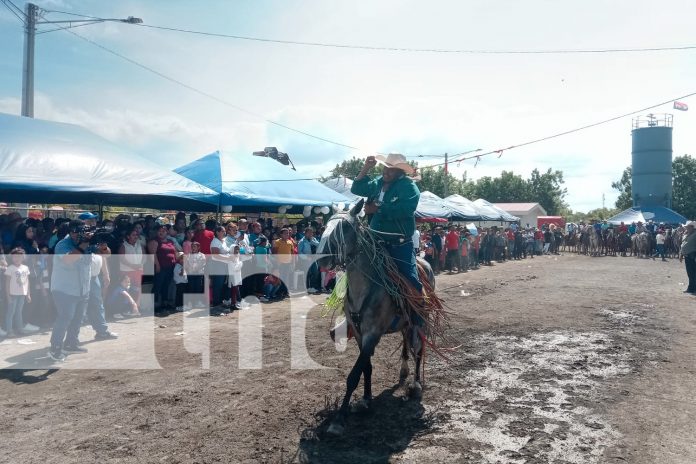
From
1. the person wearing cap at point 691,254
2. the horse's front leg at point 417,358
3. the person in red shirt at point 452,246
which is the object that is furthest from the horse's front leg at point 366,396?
the person in red shirt at point 452,246

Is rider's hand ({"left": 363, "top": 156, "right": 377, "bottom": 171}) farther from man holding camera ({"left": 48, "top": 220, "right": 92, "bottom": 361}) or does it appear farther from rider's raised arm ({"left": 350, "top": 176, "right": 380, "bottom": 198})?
man holding camera ({"left": 48, "top": 220, "right": 92, "bottom": 361})

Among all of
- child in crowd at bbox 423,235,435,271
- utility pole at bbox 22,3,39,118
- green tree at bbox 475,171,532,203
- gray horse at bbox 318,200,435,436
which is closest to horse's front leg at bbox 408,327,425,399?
gray horse at bbox 318,200,435,436

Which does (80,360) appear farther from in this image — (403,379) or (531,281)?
(531,281)

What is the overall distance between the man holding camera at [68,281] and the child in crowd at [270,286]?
18.7 feet

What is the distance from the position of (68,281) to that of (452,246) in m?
15.9

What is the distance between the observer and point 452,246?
20.4 metres

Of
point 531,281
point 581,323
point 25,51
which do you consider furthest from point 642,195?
point 25,51

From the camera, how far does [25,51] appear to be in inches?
465

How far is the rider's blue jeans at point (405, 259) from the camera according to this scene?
5559 millimetres

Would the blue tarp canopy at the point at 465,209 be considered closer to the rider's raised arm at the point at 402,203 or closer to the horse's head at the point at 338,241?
Answer: the rider's raised arm at the point at 402,203

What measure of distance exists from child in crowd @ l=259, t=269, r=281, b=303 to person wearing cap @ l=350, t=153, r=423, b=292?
294 inches

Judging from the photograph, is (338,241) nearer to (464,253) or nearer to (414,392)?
(414,392)

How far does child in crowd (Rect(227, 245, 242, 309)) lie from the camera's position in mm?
11126

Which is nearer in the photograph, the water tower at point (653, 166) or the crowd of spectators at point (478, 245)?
the crowd of spectators at point (478, 245)
